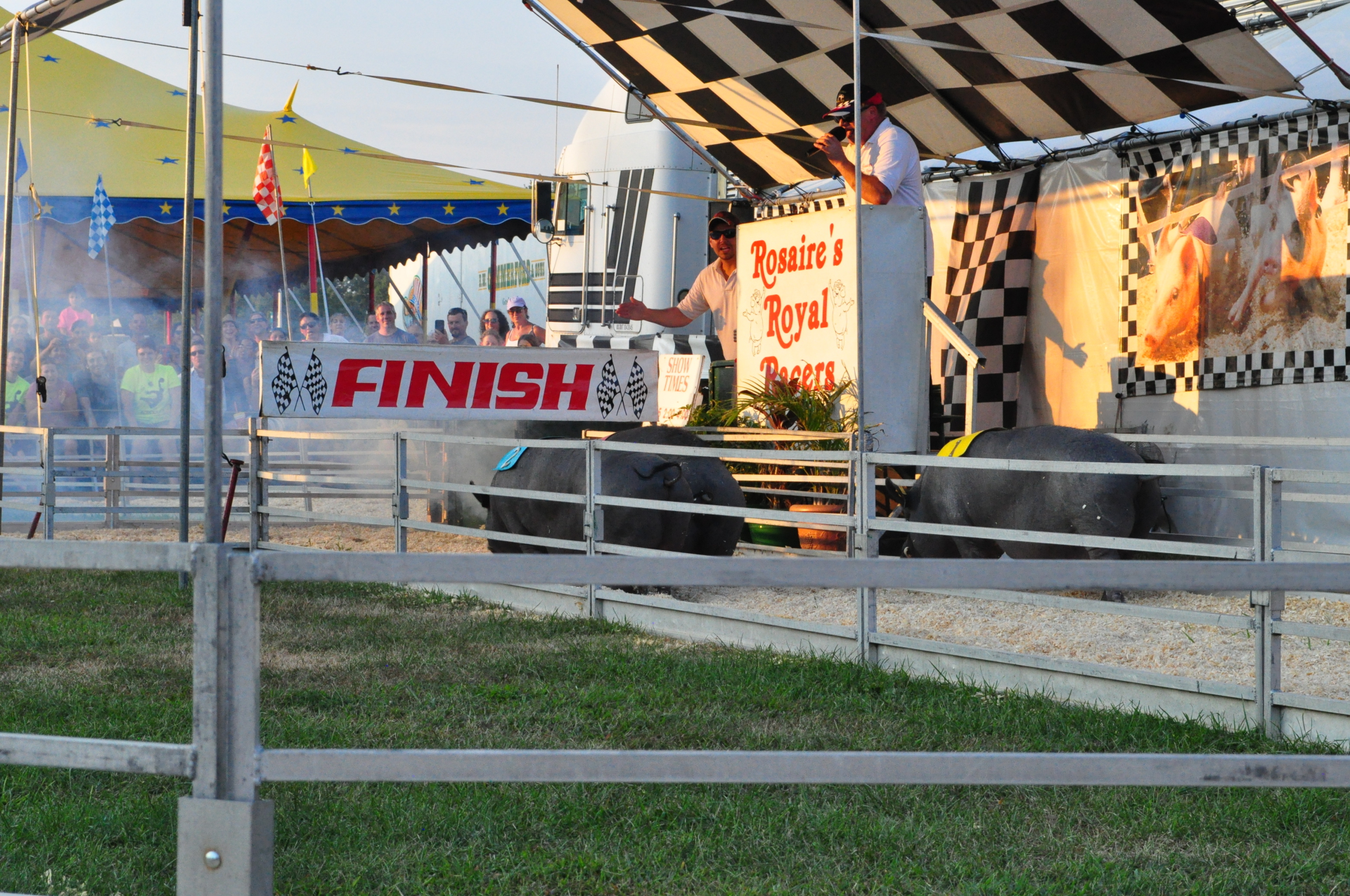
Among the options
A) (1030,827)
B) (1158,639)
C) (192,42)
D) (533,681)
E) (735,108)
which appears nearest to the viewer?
(1030,827)

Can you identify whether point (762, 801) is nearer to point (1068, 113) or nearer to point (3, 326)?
point (3, 326)

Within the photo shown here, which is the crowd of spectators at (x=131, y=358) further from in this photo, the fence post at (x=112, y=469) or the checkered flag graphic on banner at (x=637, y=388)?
the checkered flag graphic on banner at (x=637, y=388)

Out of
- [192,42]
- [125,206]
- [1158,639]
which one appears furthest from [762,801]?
[125,206]

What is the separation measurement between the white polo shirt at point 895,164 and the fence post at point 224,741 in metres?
5.84

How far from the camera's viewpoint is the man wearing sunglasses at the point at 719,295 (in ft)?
28.9

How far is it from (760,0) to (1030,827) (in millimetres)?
6017

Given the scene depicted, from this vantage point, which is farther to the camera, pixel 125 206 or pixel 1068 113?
pixel 125 206

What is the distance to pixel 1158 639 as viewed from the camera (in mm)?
4773

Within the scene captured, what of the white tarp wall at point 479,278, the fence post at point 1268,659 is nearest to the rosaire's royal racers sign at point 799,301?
the fence post at point 1268,659

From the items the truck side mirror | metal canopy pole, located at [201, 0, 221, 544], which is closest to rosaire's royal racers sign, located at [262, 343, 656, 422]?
metal canopy pole, located at [201, 0, 221, 544]

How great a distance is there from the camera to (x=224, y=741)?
1694 millimetres

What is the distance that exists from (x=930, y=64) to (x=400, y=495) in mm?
4416

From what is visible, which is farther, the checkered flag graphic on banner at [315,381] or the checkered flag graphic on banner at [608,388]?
the checkered flag graphic on banner at [608,388]

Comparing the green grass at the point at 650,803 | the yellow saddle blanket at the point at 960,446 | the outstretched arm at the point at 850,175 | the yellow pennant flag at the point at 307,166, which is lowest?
the green grass at the point at 650,803
